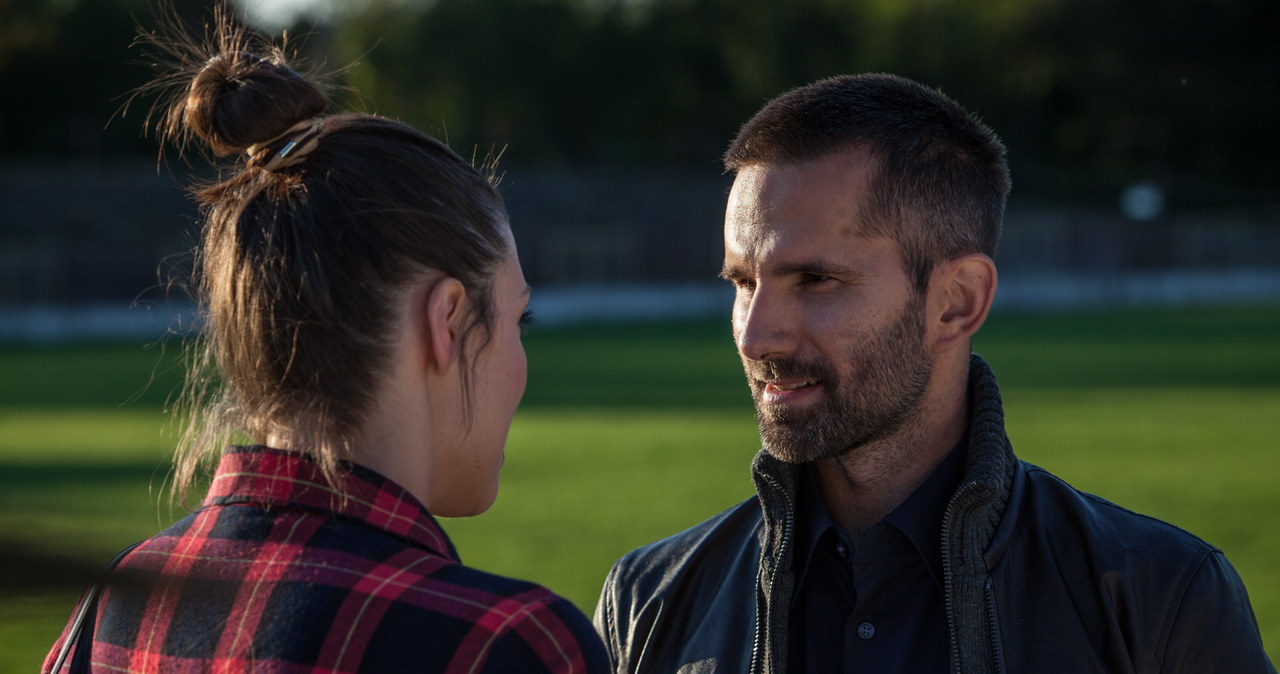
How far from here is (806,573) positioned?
2234mm

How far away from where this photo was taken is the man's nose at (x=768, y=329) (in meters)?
2.29

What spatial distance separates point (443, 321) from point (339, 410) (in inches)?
6.6

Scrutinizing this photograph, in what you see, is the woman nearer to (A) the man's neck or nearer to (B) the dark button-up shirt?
(B) the dark button-up shirt

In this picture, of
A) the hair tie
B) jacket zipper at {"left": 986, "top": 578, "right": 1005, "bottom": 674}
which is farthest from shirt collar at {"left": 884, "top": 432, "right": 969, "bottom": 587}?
the hair tie

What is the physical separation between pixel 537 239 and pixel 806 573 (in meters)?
41.7

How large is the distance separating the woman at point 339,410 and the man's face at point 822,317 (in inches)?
25.2

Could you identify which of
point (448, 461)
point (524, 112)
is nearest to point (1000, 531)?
point (448, 461)

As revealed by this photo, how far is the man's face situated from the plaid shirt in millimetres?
904

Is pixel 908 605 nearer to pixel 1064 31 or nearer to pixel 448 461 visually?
pixel 448 461

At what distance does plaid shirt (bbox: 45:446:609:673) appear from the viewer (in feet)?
4.55

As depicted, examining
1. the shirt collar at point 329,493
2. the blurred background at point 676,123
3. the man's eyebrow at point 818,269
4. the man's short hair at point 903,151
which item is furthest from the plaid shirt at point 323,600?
the blurred background at point 676,123

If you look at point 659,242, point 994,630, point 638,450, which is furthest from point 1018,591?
point 659,242

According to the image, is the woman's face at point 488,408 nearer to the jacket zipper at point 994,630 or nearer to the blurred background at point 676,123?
the jacket zipper at point 994,630

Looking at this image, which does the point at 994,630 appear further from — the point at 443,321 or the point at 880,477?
the point at 443,321
